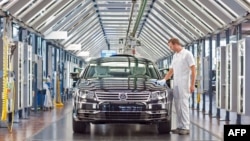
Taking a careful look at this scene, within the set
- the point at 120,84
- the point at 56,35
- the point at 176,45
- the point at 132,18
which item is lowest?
the point at 120,84

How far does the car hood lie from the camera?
33.9 feet

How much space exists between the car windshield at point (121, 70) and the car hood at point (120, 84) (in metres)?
0.49

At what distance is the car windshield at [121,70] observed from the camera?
11539mm

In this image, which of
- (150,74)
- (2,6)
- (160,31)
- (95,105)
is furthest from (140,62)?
(160,31)

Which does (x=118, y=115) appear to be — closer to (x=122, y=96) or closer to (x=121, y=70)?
(x=122, y=96)

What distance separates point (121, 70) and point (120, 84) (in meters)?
1.24

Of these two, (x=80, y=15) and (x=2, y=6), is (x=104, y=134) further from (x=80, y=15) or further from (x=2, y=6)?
(x=80, y=15)

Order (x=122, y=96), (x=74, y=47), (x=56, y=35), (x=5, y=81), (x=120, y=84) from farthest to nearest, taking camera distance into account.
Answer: (x=74, y=47) → (x=56, y=35) → (x=5, y=81) → (x=120, y=84) → (x=122, y=96)

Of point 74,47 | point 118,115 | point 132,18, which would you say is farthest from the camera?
point 74,47

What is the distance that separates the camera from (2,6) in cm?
1166

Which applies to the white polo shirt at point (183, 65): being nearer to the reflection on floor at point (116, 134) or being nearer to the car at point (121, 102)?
the car at point (121, 102)

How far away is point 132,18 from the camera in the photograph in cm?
2389

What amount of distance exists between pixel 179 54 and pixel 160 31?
44.1ft

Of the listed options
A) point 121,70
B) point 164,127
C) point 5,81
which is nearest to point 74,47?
point 121,70
